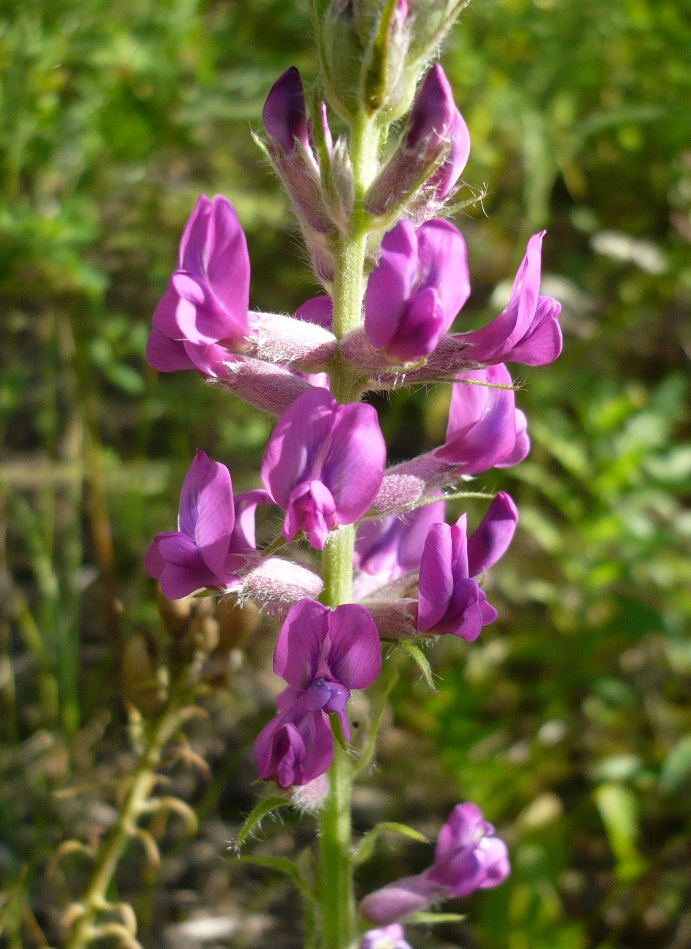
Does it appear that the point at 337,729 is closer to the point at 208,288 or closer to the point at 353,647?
the point at 353,647

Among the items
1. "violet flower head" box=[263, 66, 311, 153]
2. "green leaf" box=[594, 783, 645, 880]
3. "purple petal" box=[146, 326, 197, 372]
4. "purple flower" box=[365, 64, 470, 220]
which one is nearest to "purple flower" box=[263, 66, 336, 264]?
"violet flower head" box=[263, 66, 311, 153]

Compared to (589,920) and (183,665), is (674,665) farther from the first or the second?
(183,665)

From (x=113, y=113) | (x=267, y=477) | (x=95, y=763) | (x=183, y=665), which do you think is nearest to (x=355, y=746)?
(x=183, y=665)

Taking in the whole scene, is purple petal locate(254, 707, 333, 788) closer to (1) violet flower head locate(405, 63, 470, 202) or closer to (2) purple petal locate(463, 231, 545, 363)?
(2) purple petal locate(463, 231, 545, 363)

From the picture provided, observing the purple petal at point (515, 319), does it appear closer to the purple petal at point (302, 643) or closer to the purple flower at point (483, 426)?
the purple flower at point (483, 426)

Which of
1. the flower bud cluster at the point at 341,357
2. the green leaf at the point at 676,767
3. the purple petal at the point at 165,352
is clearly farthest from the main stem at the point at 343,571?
the green leaf at the point at 676,767

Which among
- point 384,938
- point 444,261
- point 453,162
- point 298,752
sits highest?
point 453,162

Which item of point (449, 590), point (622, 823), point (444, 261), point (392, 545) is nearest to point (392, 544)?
point (392, 545)
